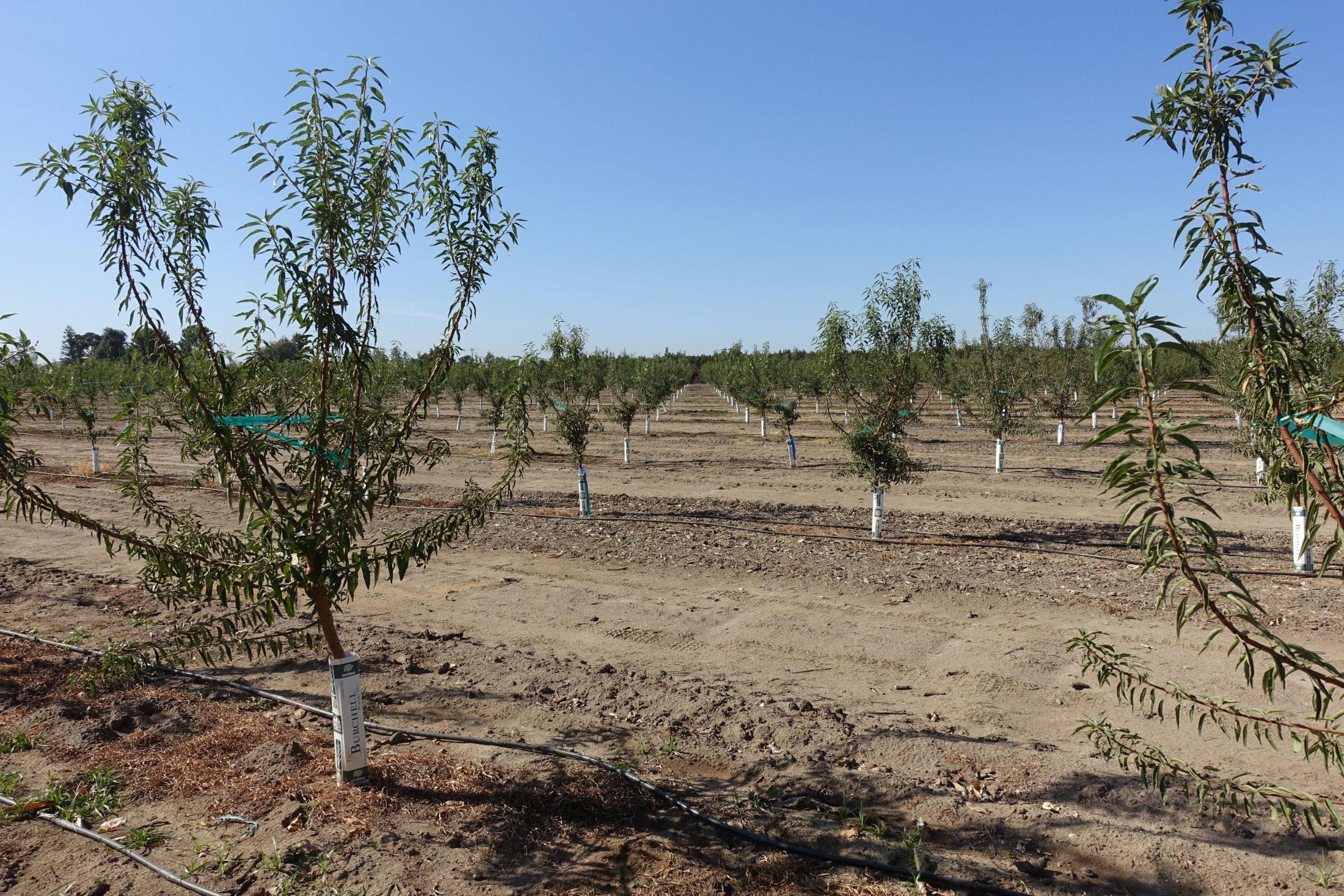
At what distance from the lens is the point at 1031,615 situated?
8.81 metres

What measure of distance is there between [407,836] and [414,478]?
57.4 ft

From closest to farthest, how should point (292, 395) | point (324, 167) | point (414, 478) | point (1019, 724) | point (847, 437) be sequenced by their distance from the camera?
point (324, 167) → point (292, 395) → point (1019, 724) → point (847, 437) → point (414, 478)

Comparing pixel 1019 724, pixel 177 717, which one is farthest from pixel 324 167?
pixel 1019 724

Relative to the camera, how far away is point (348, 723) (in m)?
4.74

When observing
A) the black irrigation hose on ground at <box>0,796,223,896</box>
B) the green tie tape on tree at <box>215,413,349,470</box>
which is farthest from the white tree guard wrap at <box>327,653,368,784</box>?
the green tie tape on tree at <box>215,413,349,470</box>

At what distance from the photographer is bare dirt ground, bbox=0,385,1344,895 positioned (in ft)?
14.1

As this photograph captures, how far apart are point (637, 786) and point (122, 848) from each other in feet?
9.52

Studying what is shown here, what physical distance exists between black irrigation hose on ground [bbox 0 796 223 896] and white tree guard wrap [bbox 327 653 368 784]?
0.95m

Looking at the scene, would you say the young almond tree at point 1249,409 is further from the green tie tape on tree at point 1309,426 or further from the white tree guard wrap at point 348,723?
the white tree guard wrap at point 348,723

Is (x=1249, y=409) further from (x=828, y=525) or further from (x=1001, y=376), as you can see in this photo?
(x=1001, y=376)

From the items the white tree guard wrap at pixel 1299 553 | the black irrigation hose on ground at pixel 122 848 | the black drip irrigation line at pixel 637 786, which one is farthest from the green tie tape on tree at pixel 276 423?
the white tree guard wrap at pixel 1299 553

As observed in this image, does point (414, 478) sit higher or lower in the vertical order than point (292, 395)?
lower

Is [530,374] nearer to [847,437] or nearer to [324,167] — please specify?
[324,167]

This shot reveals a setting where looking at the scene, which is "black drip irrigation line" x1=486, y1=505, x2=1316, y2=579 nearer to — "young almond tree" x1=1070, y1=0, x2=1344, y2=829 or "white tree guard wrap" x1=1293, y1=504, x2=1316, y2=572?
"white tree guard wrap" x1=1293, y1=504, x2=1316, y2=572
